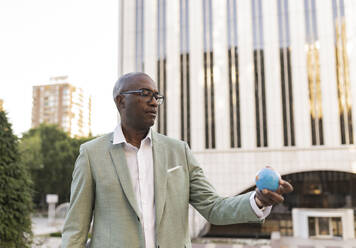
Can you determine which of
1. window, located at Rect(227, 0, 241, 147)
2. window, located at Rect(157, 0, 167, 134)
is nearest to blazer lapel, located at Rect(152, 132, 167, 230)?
window, located at Rect(227, 0, 241, 147)

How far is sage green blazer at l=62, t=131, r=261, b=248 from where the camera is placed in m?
1.70

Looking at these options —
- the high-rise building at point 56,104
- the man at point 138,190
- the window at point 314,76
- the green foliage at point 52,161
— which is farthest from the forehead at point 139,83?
the high-rise building at point 56,104

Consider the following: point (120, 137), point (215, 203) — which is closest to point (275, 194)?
point (215, 203)

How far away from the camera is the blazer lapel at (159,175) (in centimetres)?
172

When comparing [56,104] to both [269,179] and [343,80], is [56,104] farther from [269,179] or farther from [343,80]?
[269,179]

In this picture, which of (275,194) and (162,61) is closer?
Answer: (275,194)

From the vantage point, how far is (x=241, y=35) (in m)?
22.5

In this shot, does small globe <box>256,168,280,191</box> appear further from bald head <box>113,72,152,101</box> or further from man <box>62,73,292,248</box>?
bald head <box>113,72,152,101</box>

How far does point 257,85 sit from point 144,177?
20899mm

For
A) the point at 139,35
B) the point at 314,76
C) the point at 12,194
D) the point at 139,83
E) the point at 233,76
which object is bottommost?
the point at 12,194

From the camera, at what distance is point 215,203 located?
1805 millimetres

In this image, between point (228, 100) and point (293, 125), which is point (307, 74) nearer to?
point (293, 125)

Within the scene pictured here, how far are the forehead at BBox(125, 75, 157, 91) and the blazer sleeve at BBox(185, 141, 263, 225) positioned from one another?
410mm

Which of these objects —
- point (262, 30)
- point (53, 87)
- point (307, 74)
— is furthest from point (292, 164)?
point (53, 87)
